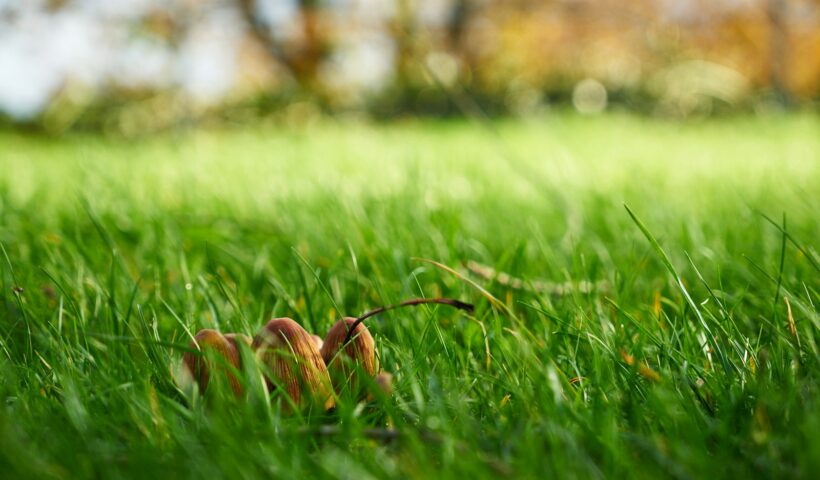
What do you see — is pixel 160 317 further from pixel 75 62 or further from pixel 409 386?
pixel 75 62

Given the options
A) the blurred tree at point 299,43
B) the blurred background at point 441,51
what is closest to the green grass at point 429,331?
the blurred background at point 441,51

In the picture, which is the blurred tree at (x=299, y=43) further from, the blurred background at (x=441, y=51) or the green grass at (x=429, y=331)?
the green grass at (x=429, y=331)

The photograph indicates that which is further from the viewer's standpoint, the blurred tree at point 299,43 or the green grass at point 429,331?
the blurred tree at point 299,43

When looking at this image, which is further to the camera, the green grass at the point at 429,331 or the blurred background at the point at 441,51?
the blurred background at the point at 441,51

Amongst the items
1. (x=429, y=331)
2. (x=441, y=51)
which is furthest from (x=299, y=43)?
(x=429, y=331)

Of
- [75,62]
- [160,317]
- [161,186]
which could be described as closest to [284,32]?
[75,62]

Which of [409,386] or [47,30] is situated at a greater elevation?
[47,30]

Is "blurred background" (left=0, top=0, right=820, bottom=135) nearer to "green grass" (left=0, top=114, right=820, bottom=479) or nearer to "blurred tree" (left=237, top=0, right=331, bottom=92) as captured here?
"blurred tree" (left=237, top=0, right=331, bottom=92)

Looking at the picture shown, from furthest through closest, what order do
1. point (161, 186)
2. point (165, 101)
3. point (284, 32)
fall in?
point (284, 32)
point (165, 101)
point (161, 186)

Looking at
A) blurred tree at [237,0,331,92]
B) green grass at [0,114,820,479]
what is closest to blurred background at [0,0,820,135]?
blurred tree at [237,0,331,92]
